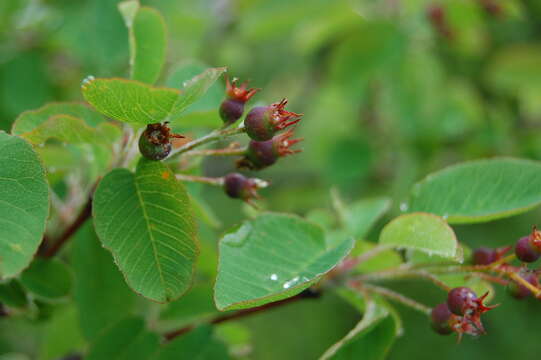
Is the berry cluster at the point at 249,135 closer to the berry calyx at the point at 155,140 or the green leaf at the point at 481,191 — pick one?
the berry calyx at the point at 155,140

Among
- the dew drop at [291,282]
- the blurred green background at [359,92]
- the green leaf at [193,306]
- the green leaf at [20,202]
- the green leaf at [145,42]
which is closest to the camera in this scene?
the green leaf at [20,202]

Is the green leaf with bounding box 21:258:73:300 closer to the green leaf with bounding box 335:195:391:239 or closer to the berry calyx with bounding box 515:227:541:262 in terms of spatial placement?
the green leaf with bounding box 335:195:391:239

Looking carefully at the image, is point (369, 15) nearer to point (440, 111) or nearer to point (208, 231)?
point (440, 111)

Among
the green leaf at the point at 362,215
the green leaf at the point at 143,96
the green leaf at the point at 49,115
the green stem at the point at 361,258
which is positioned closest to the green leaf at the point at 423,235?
the green stem at the point at 361,258

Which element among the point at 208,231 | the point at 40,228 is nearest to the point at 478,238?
the point at 208,231

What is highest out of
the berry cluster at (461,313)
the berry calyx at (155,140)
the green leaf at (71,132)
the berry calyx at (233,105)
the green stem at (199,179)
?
the berry calyx at (233,105)

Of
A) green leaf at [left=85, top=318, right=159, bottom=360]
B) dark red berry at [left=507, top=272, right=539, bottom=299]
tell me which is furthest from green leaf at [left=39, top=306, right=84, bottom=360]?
dark red berry at [left=507, top=272, right=539, bottom=299]

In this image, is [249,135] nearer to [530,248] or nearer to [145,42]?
[145,42]
